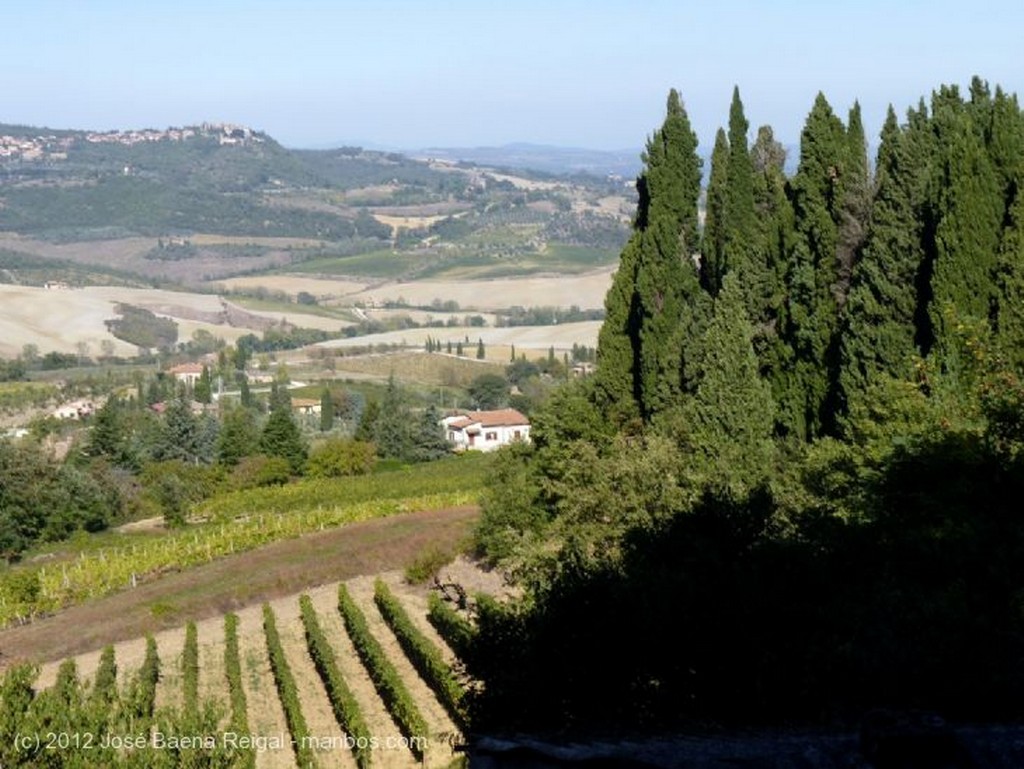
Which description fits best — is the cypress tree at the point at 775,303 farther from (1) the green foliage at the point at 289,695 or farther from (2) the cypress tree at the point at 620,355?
(1) the green foliage at the point at 289,695

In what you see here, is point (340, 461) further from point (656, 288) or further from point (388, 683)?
point (388, 683)

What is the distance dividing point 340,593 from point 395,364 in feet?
297

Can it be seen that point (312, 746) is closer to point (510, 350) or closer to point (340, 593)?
point (340, 593)

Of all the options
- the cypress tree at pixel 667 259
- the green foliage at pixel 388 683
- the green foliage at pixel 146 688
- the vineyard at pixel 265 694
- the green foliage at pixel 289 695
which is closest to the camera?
the vineyard at pixel 265 694

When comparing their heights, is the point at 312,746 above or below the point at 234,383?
above

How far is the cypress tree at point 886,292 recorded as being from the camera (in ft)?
76.2

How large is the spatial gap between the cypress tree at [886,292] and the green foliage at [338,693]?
32.7ft

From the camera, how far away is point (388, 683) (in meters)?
22.7

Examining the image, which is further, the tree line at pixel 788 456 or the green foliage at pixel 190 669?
the green foliage at pixel 190 669

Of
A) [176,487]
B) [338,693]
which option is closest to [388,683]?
[338,693]

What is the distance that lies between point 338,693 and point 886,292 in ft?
38.9

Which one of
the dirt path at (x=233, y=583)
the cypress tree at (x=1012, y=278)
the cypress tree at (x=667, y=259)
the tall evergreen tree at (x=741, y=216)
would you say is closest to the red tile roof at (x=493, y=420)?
the dirt path at (x=233, y=583)

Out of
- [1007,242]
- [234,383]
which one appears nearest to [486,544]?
[1007,242]

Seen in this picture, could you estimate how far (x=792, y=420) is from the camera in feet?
88.2
